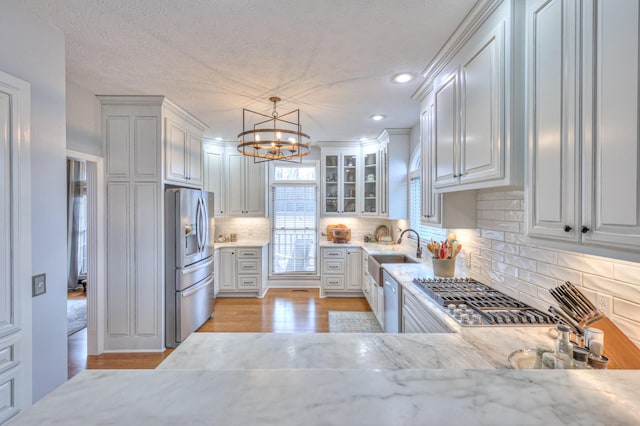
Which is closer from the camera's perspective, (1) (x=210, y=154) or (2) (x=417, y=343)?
(2) (x=417, y=343)

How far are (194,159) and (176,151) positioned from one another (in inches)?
17.3

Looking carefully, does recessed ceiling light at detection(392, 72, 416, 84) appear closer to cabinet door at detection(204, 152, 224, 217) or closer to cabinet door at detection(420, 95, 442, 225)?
cabinet door at detection(420, 95, 442, 225)

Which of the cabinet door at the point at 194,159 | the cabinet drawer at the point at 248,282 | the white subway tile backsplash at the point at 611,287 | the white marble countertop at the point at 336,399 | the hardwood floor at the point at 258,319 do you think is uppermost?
the cabinet door at the point at 194,159

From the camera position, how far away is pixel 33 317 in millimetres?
1746

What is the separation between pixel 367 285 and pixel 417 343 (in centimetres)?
319

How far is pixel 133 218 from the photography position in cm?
310

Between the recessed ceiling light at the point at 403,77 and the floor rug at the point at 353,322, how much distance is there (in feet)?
9.05

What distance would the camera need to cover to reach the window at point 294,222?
5398 millimetres

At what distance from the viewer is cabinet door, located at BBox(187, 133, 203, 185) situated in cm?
372

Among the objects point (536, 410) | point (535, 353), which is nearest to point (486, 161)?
point (535, 353)

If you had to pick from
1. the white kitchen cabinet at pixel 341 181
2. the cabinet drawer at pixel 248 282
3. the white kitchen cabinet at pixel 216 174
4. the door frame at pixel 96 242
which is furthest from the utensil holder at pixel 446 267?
the white kitchen cabinet at pixel 216 174

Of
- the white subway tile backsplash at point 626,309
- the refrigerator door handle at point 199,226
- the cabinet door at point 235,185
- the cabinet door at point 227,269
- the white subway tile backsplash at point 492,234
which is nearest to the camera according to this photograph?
the white subway tile backsplash at point 626,309

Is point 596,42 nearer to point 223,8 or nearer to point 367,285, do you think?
point 223,8

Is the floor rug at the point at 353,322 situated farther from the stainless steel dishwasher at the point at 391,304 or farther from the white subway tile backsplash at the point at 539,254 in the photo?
the white subway tile backsplash at the point at 539,254
